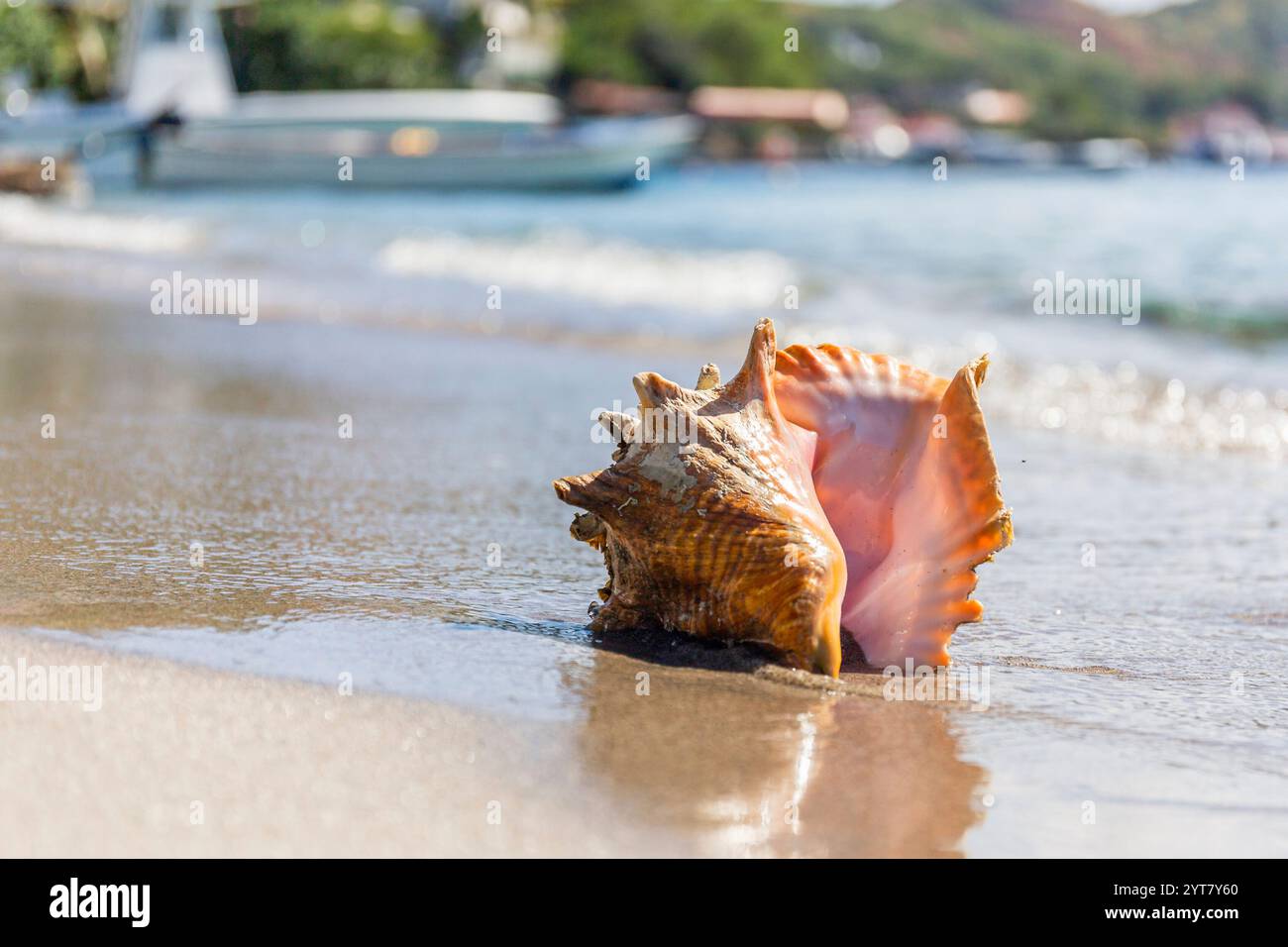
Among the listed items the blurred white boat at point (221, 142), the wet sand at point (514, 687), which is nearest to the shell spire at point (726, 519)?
the wet sand at point (514, 687)

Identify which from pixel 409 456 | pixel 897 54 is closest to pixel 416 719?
pixel 409 456

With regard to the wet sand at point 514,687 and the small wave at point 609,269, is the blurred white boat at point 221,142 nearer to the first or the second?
the small wave at point 609,269

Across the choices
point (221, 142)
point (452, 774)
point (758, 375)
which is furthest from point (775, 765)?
point (221, 142)

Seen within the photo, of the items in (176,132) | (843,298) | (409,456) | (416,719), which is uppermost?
(176,132)

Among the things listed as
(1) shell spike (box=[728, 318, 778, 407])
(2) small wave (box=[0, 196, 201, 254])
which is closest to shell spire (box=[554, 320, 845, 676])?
(1) shell spike (box=[728, 318, 778, 407])

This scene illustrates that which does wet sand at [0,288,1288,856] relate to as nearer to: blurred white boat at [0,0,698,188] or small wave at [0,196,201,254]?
small wave at [0,196,201,254]
